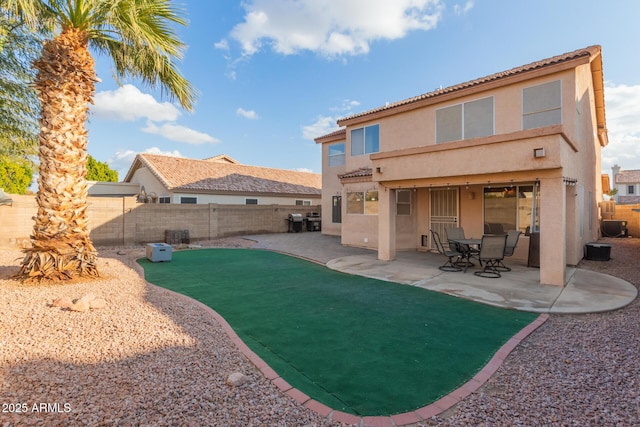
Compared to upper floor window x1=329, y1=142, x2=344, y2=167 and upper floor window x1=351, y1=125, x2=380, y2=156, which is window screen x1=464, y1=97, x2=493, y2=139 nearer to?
upper floor window x1=351, y1=125, x2=380, y2=156

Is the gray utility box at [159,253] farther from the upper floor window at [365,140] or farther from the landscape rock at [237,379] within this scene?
the upper floor window at [365,140]

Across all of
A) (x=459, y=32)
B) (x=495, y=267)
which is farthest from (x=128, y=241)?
(x=459, y=32)

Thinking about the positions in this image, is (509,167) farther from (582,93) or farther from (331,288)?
(582,93)

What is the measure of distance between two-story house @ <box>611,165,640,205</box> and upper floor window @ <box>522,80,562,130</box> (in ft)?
158

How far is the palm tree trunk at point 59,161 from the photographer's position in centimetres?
743

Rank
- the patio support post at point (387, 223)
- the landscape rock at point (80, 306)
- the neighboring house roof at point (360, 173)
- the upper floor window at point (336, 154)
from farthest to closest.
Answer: the upper floor window at point (336, 154)
the neighboring house roof at point (360, 173)
the patio support post at point (387, 223)
the landscape rock at point (80, 306)

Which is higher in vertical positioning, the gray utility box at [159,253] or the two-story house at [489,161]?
the two-story house at [489,161]

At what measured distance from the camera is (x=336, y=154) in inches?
776

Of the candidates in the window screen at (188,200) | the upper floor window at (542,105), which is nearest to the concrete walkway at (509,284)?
the upper floor window at (542,105)

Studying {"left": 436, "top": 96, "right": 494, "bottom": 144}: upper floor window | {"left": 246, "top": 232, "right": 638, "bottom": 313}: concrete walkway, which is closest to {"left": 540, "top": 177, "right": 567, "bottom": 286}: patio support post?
{"left": 246, "top": 232, "right": 638, "bottom": 313}: concrete walkway

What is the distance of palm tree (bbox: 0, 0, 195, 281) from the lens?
744 centimetres

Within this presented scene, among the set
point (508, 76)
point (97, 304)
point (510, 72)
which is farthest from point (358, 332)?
point (510, 72)

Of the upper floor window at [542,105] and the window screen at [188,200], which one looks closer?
the upper floor window at [542,105]

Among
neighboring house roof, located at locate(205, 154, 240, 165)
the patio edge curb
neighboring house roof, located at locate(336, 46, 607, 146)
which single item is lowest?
the patio edge curb
